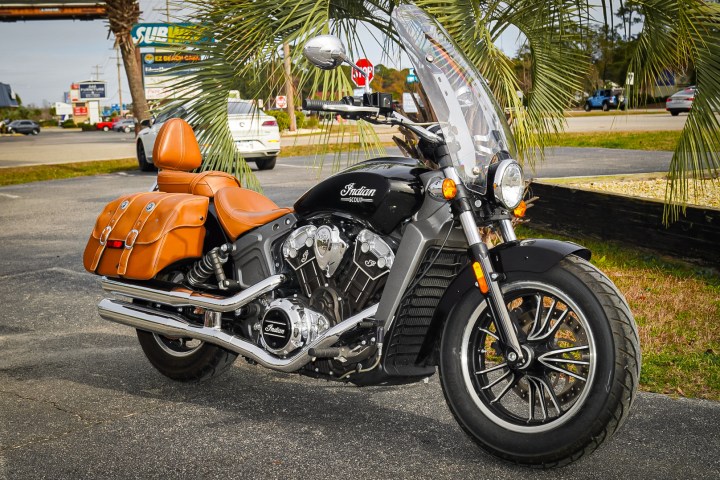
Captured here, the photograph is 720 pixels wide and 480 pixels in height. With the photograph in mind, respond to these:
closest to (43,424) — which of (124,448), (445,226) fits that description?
(124,448)

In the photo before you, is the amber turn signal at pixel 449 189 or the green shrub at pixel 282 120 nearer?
the amber turn signal at pixel 449 189

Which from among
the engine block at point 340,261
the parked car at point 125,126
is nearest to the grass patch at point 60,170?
the engine block at point 340,261

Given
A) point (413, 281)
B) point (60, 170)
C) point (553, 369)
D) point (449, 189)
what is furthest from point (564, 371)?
point (60, 170)

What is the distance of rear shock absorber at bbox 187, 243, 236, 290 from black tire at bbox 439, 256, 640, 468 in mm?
1385

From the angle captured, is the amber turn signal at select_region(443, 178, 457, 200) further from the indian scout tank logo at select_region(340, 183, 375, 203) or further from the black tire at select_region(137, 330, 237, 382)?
the black tire at select_region(137, 330, 237, 382)

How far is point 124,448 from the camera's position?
3943 mm

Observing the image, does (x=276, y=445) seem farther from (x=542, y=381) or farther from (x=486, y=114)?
(x=486, y=114)

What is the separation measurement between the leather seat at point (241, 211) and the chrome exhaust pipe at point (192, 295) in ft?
1.22

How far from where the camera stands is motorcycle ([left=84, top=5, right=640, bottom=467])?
344 centimetres

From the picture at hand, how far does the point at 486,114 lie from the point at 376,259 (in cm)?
78

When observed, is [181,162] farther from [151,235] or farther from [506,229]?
[506,229]

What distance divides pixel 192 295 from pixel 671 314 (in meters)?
3.41

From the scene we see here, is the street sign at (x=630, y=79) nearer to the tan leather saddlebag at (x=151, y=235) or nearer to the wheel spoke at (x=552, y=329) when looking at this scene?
the tan leather saddlebag at (x=151, y=235)

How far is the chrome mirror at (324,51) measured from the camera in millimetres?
3432
